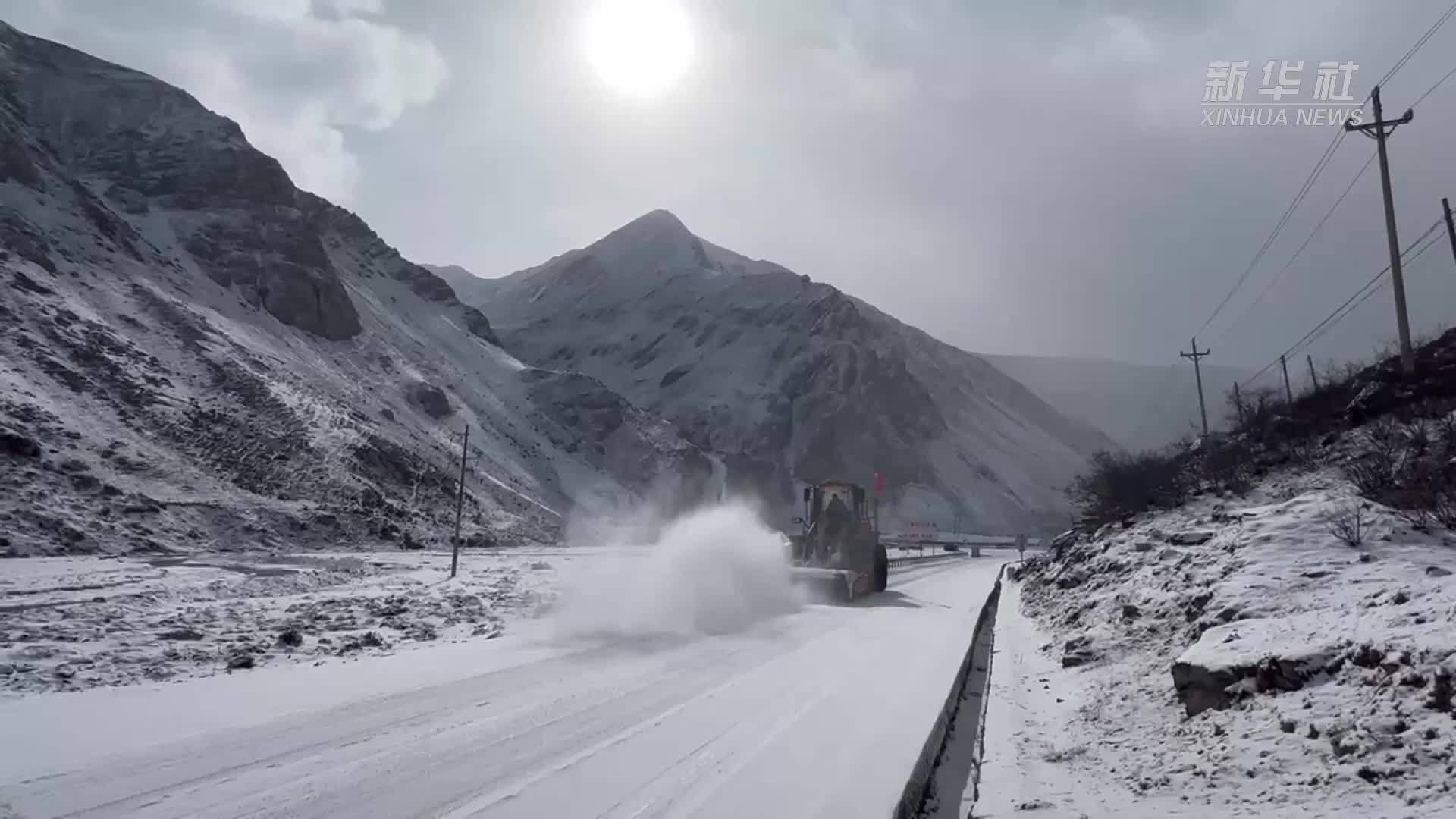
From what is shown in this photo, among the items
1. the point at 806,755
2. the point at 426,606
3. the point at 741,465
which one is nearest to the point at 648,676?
the point at 806,755

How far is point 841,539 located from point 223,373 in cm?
4373

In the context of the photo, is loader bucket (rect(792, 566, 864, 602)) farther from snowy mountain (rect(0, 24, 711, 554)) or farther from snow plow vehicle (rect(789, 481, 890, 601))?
snowy mountain (rect(0, 24, 711, 554))

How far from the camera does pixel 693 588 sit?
17922 millimetres

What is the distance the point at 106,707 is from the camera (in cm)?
834

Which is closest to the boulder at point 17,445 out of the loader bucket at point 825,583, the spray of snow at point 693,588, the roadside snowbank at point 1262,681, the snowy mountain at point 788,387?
the spray of snow at point 693,588

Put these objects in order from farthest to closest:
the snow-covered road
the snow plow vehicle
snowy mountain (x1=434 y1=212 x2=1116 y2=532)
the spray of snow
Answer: snowy mountain (x1=434 y1=212 x2=1116 y2=532) → the snow plow vehicle → the spray of snow → the snow-covered road

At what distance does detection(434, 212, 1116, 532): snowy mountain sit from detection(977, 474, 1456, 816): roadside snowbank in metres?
92.0

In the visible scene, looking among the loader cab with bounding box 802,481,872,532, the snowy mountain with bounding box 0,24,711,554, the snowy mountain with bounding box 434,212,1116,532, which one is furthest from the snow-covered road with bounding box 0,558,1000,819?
the snowy mountain with bounding box 434,212,1116,532

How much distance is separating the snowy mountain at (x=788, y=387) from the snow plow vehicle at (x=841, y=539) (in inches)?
3012

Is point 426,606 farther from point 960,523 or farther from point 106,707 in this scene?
point 960,523

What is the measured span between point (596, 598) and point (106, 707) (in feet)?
32.3

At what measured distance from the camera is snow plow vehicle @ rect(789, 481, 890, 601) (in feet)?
78.1

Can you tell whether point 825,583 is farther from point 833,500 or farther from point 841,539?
point 833,500

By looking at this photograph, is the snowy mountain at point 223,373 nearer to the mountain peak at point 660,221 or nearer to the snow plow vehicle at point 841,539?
the snow plow vehicle at point 841,539
